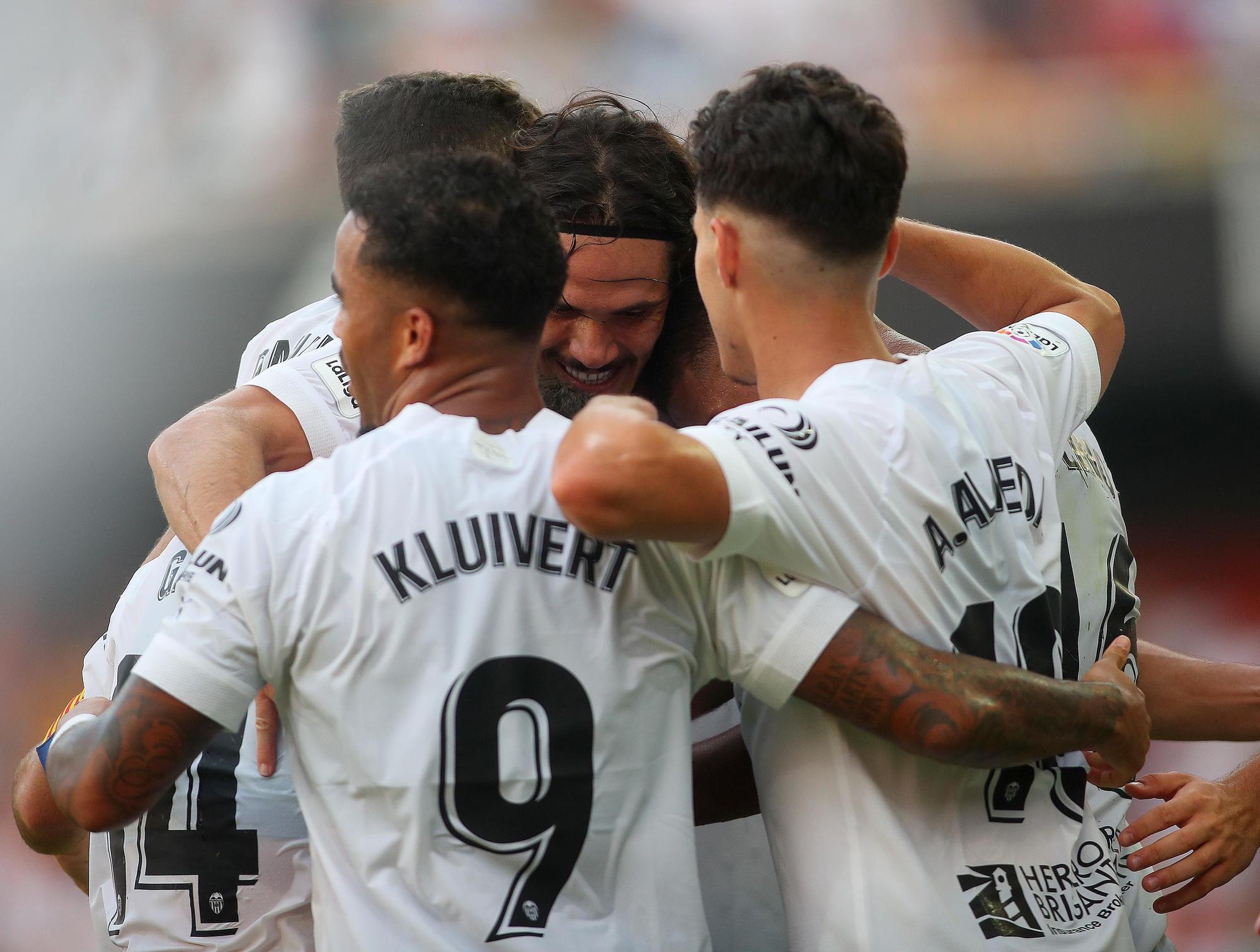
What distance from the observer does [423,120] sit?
3102 mm

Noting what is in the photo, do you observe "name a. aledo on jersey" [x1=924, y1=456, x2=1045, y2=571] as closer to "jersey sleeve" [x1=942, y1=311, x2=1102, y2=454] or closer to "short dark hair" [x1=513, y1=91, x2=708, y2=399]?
"jersey sleeve" [x1=942, y1=311, x2=1102, y2=454]

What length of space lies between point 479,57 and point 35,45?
90.7 inches

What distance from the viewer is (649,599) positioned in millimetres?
1708

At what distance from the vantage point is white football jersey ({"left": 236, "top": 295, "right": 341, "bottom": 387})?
2936 mm

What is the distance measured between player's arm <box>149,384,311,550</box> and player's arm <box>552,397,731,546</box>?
921 millimetres

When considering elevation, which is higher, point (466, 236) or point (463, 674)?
point (466, 236)

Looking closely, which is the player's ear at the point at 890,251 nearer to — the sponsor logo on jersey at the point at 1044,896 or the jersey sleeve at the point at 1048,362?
the jersey sleeve at the point at 1048,362

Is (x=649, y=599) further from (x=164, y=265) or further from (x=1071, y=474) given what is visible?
(x=164, y=265)

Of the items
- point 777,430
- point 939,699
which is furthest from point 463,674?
point 939,699

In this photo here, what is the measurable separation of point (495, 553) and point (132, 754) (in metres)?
0.52

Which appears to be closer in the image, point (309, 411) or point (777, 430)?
point (777, 430)

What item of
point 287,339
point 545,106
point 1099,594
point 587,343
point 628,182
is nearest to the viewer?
point 1099,594

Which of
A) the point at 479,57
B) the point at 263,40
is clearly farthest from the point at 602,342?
the point at 263,40

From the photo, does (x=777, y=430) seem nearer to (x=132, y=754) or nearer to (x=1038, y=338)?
(x=1038, y=338)
